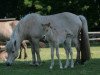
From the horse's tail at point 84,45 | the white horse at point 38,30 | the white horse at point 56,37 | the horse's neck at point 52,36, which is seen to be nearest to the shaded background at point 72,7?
the horse's tail at point 84,45

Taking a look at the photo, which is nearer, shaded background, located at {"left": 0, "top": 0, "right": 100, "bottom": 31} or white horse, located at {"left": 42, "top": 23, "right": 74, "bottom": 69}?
white horse, located at {"left": 42, "top": 23, "right": 74, "bottom": 69}

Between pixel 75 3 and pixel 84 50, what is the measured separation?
25.0 metres

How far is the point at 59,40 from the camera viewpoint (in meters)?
12.4

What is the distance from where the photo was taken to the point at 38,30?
1360cm

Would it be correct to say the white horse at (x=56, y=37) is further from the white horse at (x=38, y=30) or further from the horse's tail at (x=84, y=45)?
the horse's tail at (x=84, y=45)

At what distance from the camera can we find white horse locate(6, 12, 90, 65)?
43.7 feet

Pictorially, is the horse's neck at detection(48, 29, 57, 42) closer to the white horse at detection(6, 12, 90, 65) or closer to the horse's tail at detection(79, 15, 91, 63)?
the white horse at detection(6, 12, 90, 65)

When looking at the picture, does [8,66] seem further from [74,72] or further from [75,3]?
[75,3]

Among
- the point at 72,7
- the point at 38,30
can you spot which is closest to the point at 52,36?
the point at 38,30

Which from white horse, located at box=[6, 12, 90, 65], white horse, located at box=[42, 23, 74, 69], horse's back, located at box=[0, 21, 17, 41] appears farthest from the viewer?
horse's back, located at box=[0, 21, 17, 41]

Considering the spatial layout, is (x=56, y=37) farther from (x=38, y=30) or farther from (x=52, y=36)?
(x=38, y=30)

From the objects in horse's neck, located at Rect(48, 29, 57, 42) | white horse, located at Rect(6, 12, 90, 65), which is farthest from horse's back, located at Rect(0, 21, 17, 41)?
horse's neck, located at Rect(48, 29, 57, 42)

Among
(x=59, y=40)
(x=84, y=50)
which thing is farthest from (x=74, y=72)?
(x=84, y=50)

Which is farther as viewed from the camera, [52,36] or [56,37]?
[56,37]
